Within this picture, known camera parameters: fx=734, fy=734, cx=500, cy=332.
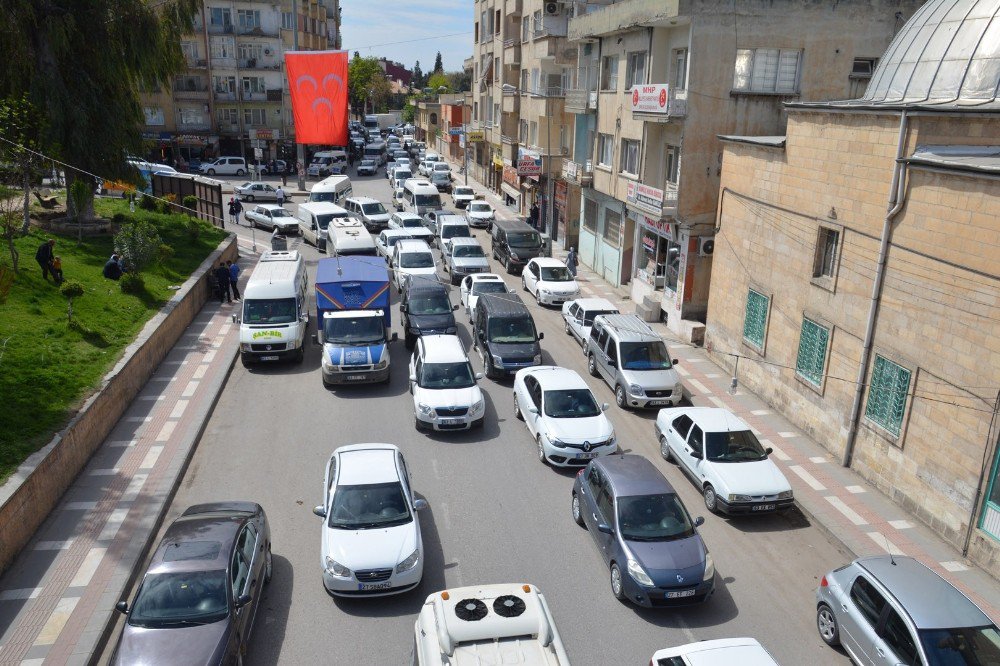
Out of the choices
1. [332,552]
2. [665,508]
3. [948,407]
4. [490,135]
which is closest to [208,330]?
[332,552]

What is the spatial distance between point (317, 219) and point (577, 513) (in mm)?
27372

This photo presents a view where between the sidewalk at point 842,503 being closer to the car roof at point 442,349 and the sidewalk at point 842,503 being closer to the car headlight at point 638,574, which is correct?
the car headlight at point 638,574

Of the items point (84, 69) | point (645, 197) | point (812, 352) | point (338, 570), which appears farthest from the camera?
point (84, 69)

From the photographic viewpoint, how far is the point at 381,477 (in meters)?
12.6

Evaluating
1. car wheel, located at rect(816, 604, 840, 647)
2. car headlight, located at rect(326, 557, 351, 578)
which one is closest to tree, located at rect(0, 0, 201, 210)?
car headlight, located at rect(326, 557, 351, 578)

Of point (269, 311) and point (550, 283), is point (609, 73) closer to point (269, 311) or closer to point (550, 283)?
point (550, 283)

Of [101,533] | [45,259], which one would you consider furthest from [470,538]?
[45,259]

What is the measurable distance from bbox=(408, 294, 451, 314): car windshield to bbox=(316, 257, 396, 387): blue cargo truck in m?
1.35

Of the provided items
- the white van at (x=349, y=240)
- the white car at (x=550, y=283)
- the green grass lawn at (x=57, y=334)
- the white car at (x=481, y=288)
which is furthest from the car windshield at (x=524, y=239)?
the green grass lawn at (x=57, y=334)

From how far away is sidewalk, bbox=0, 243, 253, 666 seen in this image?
34.7 ft

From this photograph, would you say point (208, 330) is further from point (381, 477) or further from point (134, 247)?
point (381, 477)

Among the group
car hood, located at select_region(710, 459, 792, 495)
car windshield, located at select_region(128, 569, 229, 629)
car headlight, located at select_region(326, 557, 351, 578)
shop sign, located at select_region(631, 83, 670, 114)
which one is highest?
shop sign, located at select_region(631, 83, 670, 114)

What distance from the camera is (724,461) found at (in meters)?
15.0

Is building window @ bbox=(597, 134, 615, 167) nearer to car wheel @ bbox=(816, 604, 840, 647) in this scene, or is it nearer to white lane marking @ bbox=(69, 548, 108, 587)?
car wheel @ bbox=(816, 604, 840, 647)
